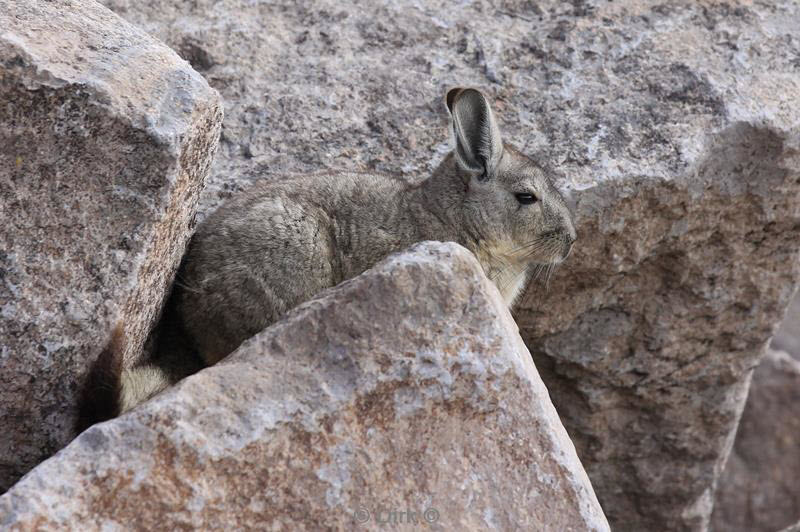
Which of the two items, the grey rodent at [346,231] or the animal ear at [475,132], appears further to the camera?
the animal ear at [475,132]

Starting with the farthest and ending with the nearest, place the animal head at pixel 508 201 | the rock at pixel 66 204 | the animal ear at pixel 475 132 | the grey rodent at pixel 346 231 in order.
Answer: the animal head at pixel 508 201 → the animal ear at pixel 475 132 → the grey rodent at pixel 346 231 → the rock at pixel 66 204

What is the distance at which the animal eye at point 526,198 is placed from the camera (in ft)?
18.2

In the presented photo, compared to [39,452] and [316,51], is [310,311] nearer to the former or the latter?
[39,452]

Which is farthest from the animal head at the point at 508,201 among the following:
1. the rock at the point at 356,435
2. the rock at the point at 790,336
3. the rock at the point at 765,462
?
the rock at the point at 790,336

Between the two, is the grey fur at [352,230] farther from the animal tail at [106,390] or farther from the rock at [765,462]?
the rock at [765,462]

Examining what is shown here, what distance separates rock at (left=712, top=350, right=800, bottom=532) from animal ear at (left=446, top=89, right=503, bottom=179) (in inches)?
201

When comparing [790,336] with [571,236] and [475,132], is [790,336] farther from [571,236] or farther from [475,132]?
[475,132]

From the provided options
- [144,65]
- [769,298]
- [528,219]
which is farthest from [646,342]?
[144,65]

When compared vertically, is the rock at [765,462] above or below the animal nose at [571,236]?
below

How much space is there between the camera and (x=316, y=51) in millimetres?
6605

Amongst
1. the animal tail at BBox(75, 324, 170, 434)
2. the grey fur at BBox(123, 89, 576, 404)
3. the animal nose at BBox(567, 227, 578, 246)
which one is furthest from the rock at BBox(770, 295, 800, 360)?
the animal tail at BBox(75, 324, 170, 434)

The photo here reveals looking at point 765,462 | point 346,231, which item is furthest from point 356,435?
point 765,462

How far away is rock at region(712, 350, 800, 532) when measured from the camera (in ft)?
30.4

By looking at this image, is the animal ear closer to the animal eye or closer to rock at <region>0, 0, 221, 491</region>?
the animal eye
